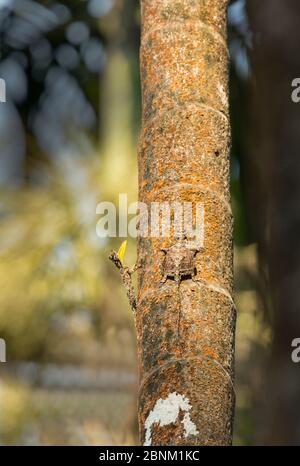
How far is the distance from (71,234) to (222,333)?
2.76 m

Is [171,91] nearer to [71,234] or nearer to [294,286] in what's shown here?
[294,286]

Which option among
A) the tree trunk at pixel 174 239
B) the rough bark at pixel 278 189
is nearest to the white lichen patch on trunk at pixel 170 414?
the tree trunk at pixel 174 239

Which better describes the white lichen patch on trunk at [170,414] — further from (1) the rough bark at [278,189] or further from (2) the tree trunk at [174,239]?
(1) the rough bark at [278,189]

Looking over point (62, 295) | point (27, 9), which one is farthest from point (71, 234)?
point (27, 9)

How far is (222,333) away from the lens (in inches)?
40.9

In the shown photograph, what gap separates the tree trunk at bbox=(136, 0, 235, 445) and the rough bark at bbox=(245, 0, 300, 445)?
120 cm

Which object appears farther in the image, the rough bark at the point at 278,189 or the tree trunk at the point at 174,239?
the rough bark at the point at 278,189

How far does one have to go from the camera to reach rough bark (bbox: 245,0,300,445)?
231 centimetres

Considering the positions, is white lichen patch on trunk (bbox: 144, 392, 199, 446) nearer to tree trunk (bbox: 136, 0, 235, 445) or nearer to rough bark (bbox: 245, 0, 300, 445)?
tree trunk (bbox: 136, 0, 235, 445)

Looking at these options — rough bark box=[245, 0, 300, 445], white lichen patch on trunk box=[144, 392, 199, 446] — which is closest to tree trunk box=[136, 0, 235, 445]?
white lichen patch on trunk box=[144, 392, 199, 446]

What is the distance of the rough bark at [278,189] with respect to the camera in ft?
7.59

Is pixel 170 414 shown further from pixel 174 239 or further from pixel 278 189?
pixel 278 189

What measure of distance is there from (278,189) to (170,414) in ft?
5.47
